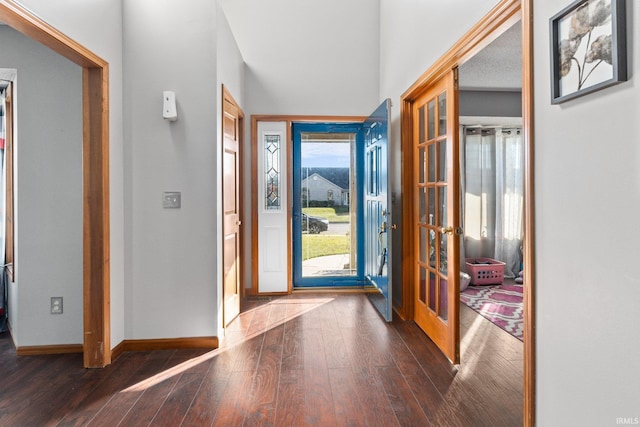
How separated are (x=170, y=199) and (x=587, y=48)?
2.61 metres

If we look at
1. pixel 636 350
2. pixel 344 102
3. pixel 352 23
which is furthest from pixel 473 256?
pixel 636 350

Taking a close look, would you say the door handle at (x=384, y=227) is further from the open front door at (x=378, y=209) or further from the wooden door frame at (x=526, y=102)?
the wooden door frame at (x=526, y=102)

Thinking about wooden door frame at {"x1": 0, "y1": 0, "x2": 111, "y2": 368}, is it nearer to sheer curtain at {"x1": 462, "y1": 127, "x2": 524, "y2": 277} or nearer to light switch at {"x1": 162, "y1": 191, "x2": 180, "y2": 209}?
light switch at {"x1": 162, "y1": 191, "x2": 180, "y2": 209}

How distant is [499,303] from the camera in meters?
4.00

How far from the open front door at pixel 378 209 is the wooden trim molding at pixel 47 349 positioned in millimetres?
2476

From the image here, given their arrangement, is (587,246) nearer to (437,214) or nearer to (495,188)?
(437,214)

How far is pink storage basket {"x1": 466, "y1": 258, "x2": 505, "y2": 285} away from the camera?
187 inches

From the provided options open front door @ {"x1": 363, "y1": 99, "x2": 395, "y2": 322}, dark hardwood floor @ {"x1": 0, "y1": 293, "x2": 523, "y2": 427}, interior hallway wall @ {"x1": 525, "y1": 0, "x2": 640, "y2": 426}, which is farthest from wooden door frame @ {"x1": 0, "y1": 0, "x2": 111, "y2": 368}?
interior hallway wall @ {"x1": 525, "y1": 0, "x2": 640, "y2": 426}

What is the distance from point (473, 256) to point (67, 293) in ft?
15.4

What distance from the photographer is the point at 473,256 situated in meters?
5.24

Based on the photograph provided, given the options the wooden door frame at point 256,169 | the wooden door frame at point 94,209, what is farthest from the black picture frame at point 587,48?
the wooden door frame at point 256,169

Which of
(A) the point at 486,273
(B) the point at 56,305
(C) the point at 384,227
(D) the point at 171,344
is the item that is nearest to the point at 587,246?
(C) the point at 384,227

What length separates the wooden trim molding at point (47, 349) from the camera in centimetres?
271

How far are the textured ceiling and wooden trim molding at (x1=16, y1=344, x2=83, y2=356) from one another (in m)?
4.21
